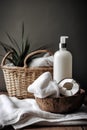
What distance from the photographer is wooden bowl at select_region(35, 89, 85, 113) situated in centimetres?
82

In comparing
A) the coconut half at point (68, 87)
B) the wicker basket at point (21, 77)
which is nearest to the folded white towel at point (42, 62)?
the wicker basket at point (21, 77)

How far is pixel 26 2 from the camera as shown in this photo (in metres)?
1.34

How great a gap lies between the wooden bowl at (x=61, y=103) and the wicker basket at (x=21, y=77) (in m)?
0.27

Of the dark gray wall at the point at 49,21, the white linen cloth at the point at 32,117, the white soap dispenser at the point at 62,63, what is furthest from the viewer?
the dark gray wall at the point at 49,21

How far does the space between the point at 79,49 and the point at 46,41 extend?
18cm

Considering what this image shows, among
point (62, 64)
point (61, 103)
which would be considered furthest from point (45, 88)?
point (62, 64)

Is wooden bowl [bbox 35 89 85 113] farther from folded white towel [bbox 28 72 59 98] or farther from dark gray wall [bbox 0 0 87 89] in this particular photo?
dark gray wall [bbox 0 0 87 89]

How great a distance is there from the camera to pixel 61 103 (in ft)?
2.69

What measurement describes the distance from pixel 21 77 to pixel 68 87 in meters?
0.28

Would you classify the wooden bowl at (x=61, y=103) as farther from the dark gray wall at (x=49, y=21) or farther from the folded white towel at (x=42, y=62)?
the dark gray wall at (x=49, y=21)

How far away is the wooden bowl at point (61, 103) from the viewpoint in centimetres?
82

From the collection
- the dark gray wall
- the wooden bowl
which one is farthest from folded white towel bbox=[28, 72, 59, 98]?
the dark gray wall

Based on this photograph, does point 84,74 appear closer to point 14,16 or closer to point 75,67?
point 75,67

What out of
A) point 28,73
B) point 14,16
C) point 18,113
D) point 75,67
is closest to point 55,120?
point 18,113
